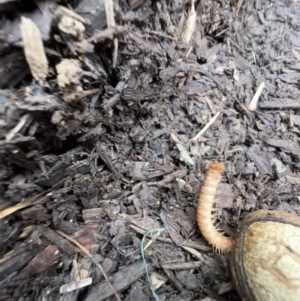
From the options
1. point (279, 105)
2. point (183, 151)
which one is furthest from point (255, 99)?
point (183, 151)

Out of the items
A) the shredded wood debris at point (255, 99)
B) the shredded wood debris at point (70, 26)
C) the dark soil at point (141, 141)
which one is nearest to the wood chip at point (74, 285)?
the dark soil at point (141, 141)

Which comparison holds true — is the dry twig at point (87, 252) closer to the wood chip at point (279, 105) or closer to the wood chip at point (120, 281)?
the wood chip at point (120, 281)

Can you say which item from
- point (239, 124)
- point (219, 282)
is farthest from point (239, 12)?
point (219, 282)

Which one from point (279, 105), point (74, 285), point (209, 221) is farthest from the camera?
point (279, 105)

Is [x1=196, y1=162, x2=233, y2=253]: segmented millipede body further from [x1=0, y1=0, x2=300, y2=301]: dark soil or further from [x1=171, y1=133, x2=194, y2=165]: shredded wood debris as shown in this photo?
[x1=171, y1=133, x2=194, y2=165]: shredded wood debris

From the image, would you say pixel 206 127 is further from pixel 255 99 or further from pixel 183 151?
pixel 255 99

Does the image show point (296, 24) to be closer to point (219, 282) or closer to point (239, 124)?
point (239, 124)
